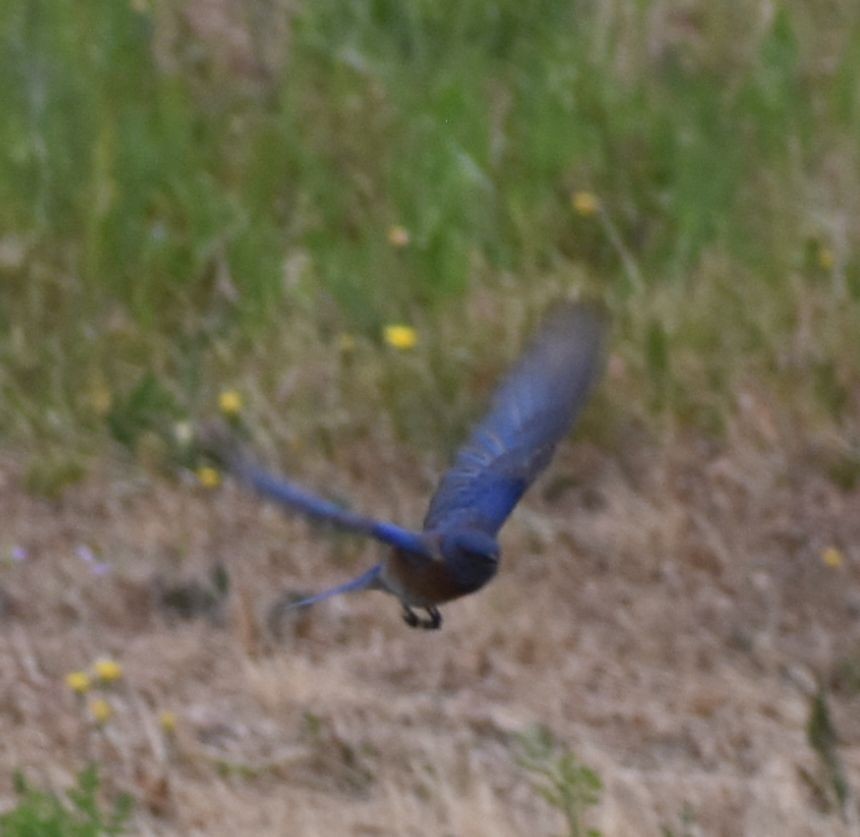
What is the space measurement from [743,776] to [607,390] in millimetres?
1145

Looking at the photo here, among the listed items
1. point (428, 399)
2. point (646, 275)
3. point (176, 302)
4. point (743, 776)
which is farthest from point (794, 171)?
point (743, 776)

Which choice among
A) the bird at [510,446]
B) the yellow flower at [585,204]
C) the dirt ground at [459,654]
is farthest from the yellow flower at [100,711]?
the yellow flower at [585,204]

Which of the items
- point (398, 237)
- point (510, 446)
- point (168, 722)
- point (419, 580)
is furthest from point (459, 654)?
point (398, 237)

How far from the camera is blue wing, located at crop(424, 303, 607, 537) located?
9.27 ft

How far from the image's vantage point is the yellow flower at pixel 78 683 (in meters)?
3.38

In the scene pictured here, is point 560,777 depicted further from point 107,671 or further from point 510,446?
point 107,671

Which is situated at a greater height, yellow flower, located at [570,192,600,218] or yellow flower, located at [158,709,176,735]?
yellow flower, located at [570,192,600,218]

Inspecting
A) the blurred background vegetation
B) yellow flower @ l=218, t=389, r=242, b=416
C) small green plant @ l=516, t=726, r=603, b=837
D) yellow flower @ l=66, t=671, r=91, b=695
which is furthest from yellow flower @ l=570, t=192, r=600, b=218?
yellow flower @ l=66, t=671, r=91, b=695

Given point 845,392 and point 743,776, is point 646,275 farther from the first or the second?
point 743,776

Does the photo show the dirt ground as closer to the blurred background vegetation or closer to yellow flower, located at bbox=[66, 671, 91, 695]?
yellow flower, located at bbox=[66, 671, 91, 695]

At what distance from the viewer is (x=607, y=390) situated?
4195 mm

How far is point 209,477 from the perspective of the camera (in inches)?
160

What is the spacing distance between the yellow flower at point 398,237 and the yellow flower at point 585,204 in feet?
1.36

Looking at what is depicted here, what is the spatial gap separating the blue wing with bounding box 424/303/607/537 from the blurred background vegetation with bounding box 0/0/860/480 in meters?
1.24
